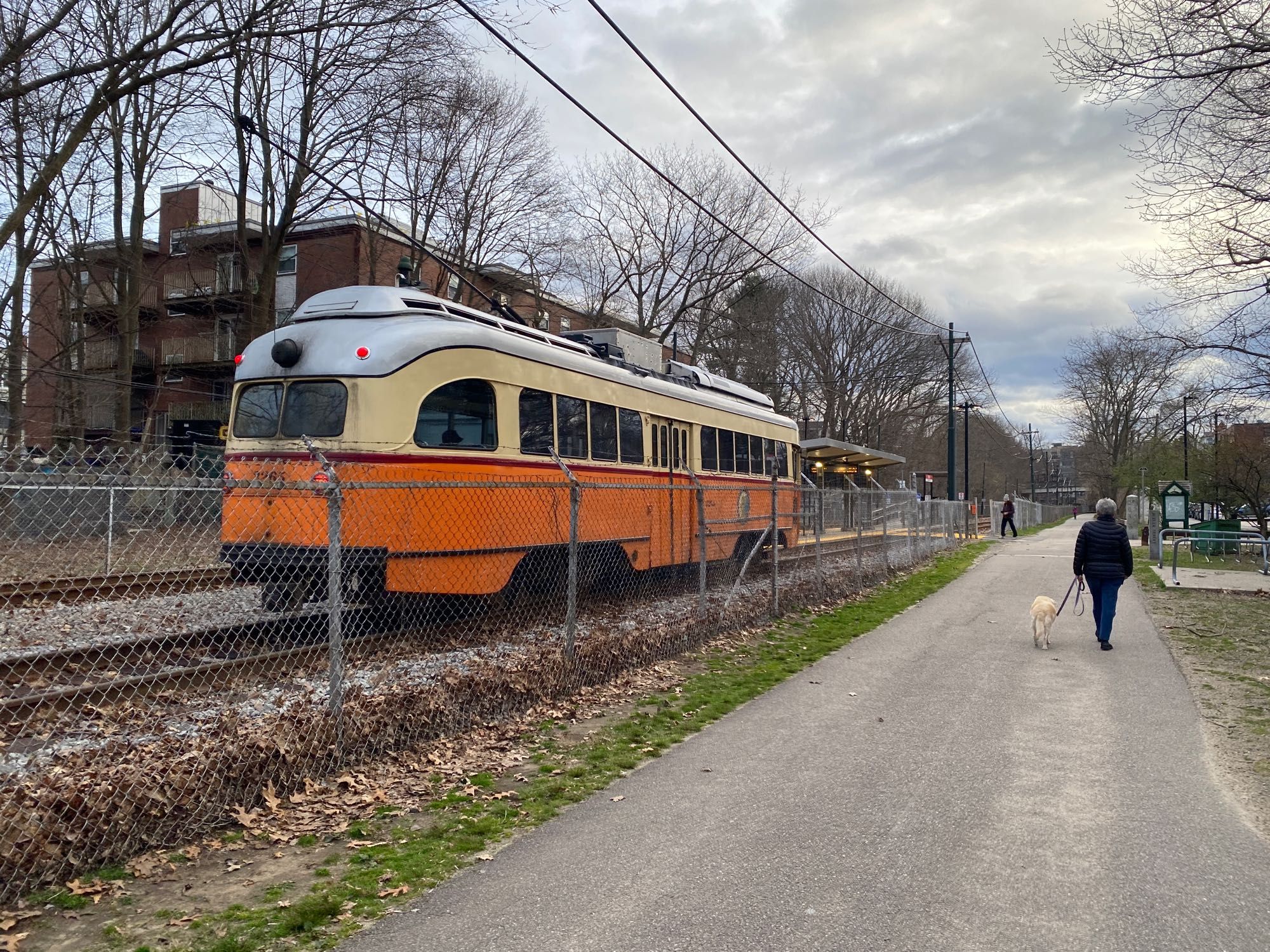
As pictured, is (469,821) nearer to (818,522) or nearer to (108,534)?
(108,534)

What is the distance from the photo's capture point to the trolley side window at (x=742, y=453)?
15127mm

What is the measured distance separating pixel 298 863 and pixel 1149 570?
2011cm

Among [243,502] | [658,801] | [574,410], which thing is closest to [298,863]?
[658,801]

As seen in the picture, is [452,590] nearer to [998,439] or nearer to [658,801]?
[658,801]

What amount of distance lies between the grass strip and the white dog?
8.62ft

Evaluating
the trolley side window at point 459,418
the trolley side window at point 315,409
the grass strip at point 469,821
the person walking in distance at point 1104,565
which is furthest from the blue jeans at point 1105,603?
the trolley side window at point 315,409

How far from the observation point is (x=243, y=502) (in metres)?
8.33

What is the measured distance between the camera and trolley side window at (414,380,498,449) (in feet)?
27.6

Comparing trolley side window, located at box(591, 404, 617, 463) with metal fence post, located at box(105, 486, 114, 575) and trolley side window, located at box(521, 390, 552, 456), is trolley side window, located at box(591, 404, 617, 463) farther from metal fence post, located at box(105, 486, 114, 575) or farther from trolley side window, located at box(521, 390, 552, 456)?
metal fence post, located at box(105, 486, 114, 575)

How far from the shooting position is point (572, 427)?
1024 cm

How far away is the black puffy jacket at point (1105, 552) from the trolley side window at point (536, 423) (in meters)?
5.83

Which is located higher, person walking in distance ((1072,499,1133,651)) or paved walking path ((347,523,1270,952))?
person walking in distance ((1072,499,1133,651))

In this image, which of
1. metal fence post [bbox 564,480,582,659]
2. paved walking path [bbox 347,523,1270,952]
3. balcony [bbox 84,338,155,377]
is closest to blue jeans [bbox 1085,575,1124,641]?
paved walking path [bbox 347,523,1270,952]

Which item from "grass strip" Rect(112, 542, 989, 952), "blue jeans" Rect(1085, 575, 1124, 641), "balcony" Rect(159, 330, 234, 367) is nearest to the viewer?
"grass strip" Rect(112, 542, 989, 952)
